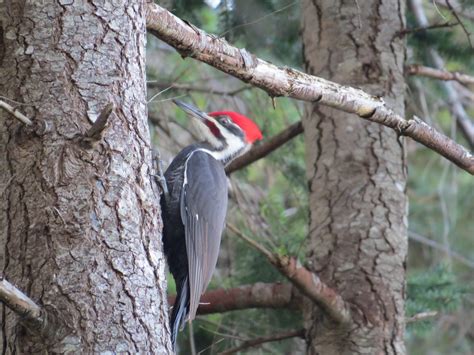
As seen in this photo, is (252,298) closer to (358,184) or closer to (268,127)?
(358,184)

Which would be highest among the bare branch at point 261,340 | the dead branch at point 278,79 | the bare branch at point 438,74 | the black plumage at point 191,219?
the bare branch at point 438,74

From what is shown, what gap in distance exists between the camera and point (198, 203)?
4.16 meters

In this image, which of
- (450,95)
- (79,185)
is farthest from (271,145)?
(79,185)

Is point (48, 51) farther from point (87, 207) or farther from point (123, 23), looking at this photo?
point (87, 207)

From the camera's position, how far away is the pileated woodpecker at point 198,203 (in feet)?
12.8

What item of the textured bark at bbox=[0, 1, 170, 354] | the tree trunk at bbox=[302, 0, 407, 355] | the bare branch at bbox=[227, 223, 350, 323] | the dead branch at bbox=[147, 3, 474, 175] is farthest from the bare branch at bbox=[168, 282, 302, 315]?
the textured bark at bbox=[0, 1, 170, 354]

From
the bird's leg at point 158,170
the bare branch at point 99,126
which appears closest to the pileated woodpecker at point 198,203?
the bird's leg at point 158,170

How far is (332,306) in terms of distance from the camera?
154 inches

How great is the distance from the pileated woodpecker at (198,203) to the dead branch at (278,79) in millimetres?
1042

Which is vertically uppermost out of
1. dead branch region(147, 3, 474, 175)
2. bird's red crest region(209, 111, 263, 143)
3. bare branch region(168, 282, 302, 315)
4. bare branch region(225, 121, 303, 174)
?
bird's red crest region(209, 111, 263, 143)

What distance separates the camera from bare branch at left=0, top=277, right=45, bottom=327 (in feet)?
7.22

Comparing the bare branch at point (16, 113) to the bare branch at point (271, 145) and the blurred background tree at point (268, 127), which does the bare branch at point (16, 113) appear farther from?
the bare branch at point (271, 145)

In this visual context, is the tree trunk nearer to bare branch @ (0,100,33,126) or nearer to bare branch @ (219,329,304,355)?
bare branch @ (219,329,304,355)

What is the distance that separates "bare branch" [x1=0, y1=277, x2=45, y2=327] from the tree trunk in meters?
1.97
